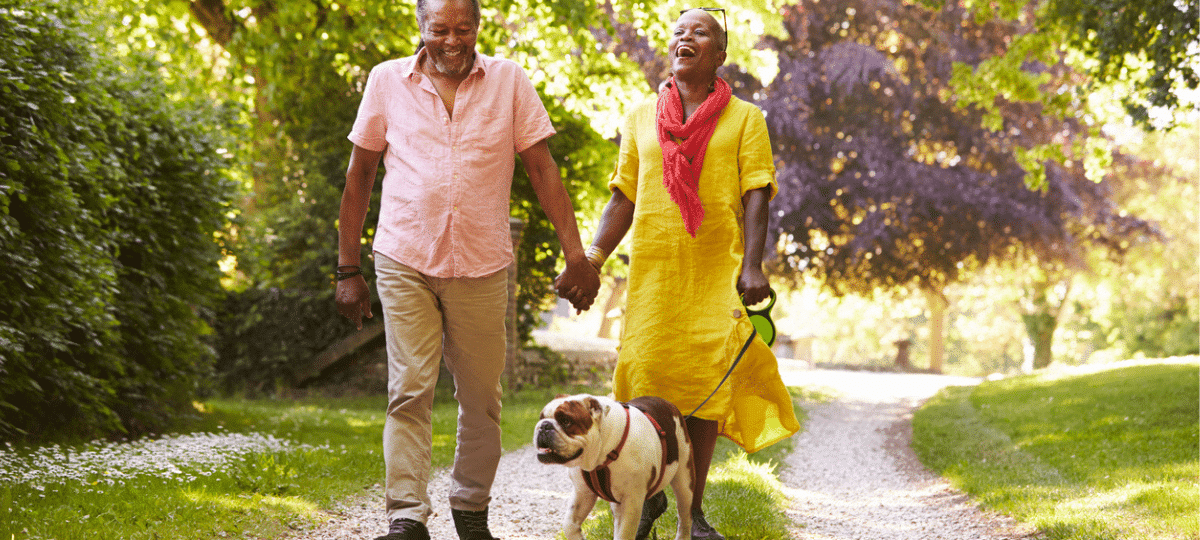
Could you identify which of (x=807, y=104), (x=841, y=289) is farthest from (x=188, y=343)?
(x=841, y=289)

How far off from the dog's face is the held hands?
1.01 m

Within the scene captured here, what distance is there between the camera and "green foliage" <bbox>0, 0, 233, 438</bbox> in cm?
613

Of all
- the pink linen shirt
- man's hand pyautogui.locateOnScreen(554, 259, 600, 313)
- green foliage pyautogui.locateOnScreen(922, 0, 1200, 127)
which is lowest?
man's hand pyautogui.locateOnScreen(554, 259, 600, 313)

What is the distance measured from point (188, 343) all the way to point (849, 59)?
1480 centimetres

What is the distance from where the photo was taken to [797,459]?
30.1 feet

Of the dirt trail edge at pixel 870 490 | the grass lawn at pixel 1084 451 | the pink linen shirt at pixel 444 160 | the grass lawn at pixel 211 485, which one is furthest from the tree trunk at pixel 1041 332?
the pink linen shirt at pixel 444 160

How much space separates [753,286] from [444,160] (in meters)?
1.43

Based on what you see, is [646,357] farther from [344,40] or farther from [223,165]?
[344,40]

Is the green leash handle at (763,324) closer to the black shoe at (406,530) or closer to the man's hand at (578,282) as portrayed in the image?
the man's hand at (578,282)

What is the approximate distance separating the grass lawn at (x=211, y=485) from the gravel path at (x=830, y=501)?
25cm

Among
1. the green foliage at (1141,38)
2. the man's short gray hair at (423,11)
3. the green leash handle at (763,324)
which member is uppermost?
the green foliage at (1141,38)

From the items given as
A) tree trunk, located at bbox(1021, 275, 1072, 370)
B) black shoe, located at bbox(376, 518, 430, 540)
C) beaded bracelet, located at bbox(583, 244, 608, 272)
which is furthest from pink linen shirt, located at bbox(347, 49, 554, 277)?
tree trunk, located at bbox(1021, 275, 1072, 370)

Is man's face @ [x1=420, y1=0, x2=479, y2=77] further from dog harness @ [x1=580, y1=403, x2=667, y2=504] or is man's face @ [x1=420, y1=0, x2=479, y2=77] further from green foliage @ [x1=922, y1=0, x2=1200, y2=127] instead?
green foliage @ [x1=922, y1=0, x2=1200, y2=127]

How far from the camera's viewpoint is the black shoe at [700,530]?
4464 millimetres
